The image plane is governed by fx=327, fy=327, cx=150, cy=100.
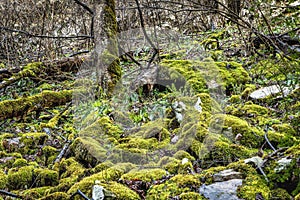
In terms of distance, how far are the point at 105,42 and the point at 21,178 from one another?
8.61 ft

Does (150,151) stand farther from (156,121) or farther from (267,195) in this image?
(267,195)

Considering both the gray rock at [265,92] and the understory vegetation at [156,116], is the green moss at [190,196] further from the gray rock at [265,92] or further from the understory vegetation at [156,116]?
the gray rock at [265,92]

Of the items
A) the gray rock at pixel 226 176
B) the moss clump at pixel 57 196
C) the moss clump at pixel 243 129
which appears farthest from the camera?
the moss clump at pixel 243 129

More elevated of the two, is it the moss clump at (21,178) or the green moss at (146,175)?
the green moss at (146,175)

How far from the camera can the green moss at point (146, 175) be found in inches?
120

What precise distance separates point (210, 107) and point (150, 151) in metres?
1.15

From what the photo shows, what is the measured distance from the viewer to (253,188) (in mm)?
2494

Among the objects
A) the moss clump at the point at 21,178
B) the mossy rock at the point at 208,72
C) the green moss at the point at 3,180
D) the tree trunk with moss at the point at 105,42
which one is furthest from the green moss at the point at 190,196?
the tree trunk with moss at the point at 105,42

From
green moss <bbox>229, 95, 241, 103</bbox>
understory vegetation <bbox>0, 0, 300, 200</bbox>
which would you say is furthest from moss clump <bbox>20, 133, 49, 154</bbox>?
green moss <bbox>229, 95, 241, 103</bbox>

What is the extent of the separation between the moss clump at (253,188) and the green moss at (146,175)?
32.1 inches

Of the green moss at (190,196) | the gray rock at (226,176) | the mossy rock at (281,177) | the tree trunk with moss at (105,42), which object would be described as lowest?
→ the green moss at (190,196)

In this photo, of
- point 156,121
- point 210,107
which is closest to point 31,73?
point 156,121

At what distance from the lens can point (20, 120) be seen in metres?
5.21

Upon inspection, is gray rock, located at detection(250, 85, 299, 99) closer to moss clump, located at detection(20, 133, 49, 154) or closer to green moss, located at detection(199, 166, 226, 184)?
green moss, located at detection(199, 166, 226, 184)
